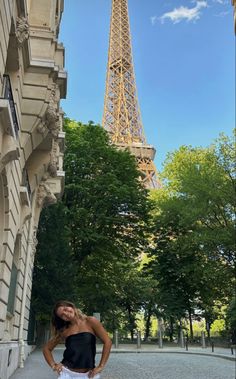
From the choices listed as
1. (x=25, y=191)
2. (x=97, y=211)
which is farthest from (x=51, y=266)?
(x=25, y=191)

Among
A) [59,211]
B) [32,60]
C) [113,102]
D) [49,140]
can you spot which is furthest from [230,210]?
[113,102]

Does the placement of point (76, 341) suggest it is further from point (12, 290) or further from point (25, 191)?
point (12, 290)

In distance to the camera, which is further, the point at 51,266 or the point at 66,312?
the point at 51,266

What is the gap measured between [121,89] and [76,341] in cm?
7591

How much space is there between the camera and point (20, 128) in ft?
37.1

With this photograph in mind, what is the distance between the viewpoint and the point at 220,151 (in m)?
30.4

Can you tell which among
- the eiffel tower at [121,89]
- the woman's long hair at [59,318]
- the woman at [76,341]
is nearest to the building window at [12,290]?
the woman's long hair at [59,318]

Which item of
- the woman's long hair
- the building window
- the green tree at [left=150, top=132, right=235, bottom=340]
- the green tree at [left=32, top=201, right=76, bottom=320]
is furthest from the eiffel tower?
the woman's long hair

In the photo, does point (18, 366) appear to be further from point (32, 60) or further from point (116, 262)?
point (116, 262)

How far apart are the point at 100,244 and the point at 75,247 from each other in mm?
1619

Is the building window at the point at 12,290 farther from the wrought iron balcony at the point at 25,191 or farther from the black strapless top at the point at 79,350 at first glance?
the black strapless top at the point at 79,350

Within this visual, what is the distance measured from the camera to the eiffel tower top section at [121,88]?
238 feet

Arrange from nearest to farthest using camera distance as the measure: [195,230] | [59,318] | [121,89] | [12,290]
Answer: [59,318]
[12,290]
[195,230]
[121,89]

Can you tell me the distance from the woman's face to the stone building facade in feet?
15.1
